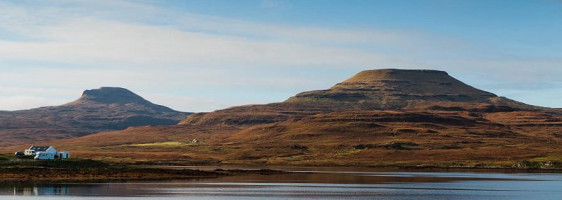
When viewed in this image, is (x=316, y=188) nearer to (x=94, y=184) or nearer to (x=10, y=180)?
(x=94, y=184)

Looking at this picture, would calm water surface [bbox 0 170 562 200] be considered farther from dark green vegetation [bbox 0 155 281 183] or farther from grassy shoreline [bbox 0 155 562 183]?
dark green vegetation [bbox 0 155 281 183]

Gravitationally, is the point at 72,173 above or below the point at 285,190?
above

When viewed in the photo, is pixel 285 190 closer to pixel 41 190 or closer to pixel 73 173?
pixel 41 190

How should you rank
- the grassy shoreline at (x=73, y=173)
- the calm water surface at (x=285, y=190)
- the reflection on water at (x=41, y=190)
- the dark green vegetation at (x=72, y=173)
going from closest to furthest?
the reflection on water at (x=41, y=190) < the calm water surface at (x=285, y=190) < the grassy shoreline at (x=73, y=173) < the dark green vegetation at (x=72, y=173)

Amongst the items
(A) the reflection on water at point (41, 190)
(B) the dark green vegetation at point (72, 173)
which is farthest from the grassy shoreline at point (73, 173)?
(A) the reflection on water at point (41, 190)

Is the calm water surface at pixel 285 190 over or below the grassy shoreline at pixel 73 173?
below

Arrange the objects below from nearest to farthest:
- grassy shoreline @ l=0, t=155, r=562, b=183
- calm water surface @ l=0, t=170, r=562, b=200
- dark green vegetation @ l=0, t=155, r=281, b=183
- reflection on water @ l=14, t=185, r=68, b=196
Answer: reflection on water @ l=14, t=185, r=68, b=196, calm water surface @ l=0, t=170, r=562, b=200, grassy shoreline @ l=0, t=155, r=562, b=183, dark green vegetation @ l=0, t=155, r=281, b=183

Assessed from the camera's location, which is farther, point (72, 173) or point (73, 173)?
point (73, 173)

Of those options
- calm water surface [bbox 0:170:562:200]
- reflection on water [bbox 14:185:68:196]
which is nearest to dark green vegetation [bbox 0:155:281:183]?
calm water surface [bbox 0:170:562:200]

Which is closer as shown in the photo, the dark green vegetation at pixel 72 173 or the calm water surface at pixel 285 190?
the calm water surface at pixel 285 190

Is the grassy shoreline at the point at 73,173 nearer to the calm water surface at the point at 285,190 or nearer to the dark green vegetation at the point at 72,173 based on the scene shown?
the dark green vegetation at the point at 72,173

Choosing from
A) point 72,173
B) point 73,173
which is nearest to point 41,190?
point 72,173

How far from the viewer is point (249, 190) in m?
93.0

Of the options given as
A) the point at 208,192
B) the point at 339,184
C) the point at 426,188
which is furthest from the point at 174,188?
the point at 426,188
